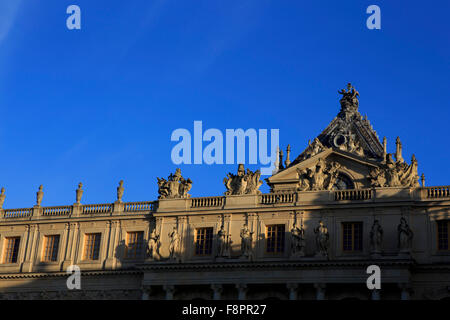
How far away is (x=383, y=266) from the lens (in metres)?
43.4

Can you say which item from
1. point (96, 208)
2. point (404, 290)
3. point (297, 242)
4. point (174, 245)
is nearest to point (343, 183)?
point (297, 242)

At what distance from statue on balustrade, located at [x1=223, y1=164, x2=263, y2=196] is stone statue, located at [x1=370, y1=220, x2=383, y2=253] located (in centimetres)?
861

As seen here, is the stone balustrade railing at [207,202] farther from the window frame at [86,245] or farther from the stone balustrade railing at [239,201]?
the window frame at [86,245]

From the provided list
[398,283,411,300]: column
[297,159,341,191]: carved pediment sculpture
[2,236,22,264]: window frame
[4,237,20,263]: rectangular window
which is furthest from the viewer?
[4,237,20,263]: rectangular window

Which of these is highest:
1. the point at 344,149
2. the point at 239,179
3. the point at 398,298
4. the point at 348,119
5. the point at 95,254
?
the point at 348,119

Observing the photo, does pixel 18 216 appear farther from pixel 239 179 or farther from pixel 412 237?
pixel 412 237

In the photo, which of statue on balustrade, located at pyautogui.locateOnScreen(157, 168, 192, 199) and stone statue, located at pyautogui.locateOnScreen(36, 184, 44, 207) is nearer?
statue on balustrade, located at pyautogui.locateOnScreen(157, 168, 192, 199)

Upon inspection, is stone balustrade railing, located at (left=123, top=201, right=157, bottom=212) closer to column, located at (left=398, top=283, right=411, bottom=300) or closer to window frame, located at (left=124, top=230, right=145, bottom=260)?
window frame, located at (left=124, top=230, right=145, bottom=260)

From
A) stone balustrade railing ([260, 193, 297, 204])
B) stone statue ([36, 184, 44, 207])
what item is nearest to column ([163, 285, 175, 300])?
stone balustrade railing ([260, 193, 297, 204])

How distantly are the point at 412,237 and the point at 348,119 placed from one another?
22310 millimetres

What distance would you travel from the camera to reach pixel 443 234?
146 feet

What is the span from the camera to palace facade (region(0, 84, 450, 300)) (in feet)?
146
